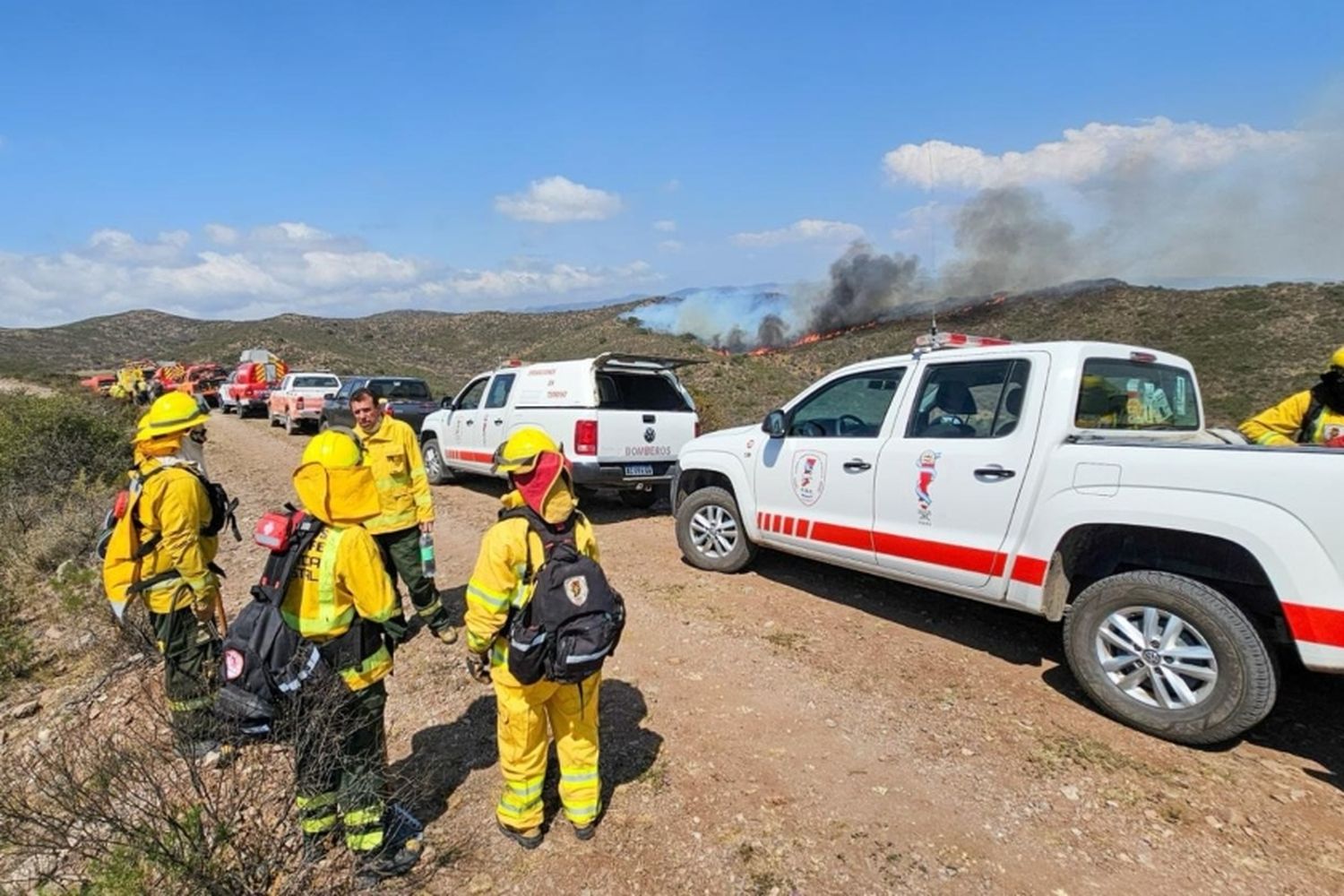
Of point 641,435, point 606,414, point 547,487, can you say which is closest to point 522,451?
point 547,487

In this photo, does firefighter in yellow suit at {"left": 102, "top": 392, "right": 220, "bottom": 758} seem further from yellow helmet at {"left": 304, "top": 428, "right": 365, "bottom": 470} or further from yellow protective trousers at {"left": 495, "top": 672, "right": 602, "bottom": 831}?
yellow protective trousers at {"left": 495, "top": 672, "right": 602, "bottom": 831}

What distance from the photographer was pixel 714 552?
612 centimetres

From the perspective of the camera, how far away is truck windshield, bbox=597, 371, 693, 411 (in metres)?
7.98

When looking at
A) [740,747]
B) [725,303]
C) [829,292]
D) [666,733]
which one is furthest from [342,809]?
[829,292]

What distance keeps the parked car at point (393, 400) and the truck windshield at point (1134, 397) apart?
39.2 feet

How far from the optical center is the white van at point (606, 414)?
7.69 metres

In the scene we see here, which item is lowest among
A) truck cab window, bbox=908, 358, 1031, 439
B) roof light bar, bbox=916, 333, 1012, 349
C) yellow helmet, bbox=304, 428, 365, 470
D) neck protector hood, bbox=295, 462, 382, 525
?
neck protector hood, bbox=295, 462, 382, 525

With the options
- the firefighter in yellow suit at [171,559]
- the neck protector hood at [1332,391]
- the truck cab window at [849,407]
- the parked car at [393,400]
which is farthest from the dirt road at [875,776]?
the parked car at [393,400]

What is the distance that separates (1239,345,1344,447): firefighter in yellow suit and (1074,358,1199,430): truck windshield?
82 cm

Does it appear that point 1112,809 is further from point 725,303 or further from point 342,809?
point 725,303

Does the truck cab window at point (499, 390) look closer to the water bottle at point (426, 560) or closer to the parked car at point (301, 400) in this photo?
the water bottle at point (426, 560)

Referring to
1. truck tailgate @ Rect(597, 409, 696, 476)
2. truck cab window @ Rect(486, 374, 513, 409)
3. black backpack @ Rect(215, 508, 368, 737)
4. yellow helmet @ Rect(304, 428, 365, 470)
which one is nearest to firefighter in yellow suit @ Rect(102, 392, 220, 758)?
black backpack @ Rect(215, 508, 368, 737)

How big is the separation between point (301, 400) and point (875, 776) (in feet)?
57.5

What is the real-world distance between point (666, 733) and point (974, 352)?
3010mm
